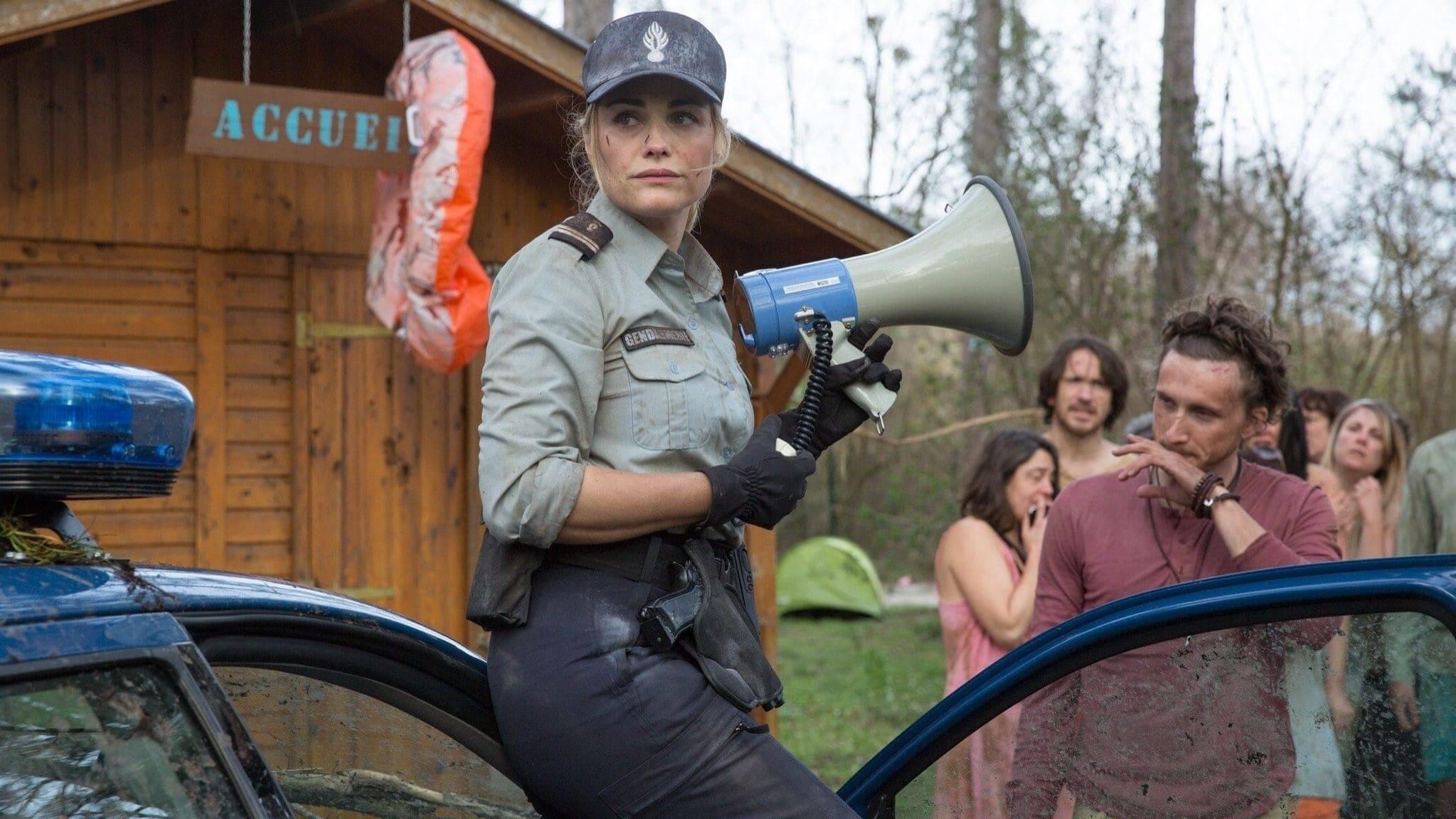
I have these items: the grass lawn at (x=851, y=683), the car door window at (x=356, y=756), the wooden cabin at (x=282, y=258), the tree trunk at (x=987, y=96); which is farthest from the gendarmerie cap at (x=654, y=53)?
the tree trunk at (x=987, y=96)

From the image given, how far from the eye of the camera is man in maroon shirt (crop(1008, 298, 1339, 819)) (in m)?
1.90

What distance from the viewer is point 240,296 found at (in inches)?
255

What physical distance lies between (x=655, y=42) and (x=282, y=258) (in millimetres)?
4960

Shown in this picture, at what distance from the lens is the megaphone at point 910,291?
232 centimetres

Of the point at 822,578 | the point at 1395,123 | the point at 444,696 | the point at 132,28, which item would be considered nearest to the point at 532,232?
the point at 132,28

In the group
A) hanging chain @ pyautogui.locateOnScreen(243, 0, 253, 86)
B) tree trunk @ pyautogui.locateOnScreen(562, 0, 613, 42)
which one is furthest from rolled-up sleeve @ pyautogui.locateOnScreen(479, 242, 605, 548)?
tree trunk @ pyautogui.locateOnScreen(562, 0, 613, 42)

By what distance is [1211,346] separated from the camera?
310 cm

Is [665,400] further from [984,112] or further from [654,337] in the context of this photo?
[984,112]

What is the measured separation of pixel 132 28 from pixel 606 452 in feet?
17.0

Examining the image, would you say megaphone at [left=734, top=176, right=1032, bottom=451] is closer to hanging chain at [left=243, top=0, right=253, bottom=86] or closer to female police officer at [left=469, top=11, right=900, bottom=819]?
female police officer at [left=469, top=11, right=900, bottom=819]

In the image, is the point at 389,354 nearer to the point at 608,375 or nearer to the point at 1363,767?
the point at 608,375

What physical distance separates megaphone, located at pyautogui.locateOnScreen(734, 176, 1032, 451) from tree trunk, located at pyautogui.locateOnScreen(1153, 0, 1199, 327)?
751cm

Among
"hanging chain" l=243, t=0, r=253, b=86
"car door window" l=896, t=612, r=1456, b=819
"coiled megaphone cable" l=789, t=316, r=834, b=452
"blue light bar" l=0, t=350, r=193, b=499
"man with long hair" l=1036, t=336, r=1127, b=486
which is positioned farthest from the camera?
"hanging chain" l=243, t=0, r=253, b=86

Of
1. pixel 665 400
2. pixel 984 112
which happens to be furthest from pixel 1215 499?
Result: pixel 984 112
